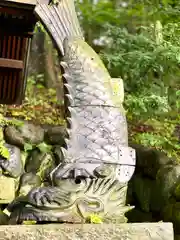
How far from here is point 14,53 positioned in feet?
18.9

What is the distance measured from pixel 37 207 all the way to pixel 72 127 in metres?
0.83

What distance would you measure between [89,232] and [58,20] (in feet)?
6.84

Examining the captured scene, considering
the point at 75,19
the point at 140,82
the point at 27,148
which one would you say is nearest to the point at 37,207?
the point at 75,19

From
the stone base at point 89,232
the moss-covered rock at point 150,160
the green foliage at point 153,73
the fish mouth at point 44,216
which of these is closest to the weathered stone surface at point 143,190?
the moss-covered rock at point 150,160

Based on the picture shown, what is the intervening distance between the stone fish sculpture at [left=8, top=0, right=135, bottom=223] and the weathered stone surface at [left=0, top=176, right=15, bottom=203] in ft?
7.93

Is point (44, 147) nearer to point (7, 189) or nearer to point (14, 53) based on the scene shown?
point (7, 189)

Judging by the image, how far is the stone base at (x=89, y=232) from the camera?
2.82 metres

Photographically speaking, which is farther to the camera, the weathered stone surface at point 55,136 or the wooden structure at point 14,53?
the weathered stone surface at point 55,136

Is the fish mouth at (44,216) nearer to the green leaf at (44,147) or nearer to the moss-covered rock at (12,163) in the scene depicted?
the moss-covered rock at (12,163)

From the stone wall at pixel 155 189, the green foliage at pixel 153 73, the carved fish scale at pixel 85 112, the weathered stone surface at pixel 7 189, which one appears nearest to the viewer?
the carved fish scale at pixel 85 112

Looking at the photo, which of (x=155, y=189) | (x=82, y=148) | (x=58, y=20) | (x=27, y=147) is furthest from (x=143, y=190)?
(x=58, y=20)

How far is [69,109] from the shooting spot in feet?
11.7

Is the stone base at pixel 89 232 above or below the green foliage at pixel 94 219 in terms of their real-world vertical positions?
below

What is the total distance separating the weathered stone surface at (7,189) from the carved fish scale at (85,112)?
2.49 meters
